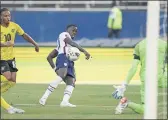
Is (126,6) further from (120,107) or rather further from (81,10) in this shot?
(120,107)

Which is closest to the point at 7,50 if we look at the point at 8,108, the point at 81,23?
the point at 8,108

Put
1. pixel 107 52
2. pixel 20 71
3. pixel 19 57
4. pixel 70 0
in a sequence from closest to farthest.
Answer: pixel 20 71 < pixel 19 57 < pixel 107 52 < pixel 70 0

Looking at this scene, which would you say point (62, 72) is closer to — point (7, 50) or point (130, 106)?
point (7, 50)

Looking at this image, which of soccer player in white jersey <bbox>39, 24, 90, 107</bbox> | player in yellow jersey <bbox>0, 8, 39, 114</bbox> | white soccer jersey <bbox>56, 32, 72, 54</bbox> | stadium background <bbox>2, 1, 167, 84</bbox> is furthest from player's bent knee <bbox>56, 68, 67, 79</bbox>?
stadium background <bbox>2, 1, 167, 84</bbox>

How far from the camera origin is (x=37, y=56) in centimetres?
3033

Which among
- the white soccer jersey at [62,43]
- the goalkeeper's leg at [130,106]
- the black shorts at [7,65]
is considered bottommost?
the goalkeeper's leg at [130,106]

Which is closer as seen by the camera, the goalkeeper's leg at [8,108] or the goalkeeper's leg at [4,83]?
the goalkeeper's leg at [8,108]

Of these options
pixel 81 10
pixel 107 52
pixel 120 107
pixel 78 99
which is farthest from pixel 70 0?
pixel 120 107

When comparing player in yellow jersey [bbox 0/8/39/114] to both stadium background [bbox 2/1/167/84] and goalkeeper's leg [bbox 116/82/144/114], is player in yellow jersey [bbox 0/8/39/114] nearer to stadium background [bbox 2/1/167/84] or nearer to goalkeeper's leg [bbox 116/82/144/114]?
goalkeeper's leg [bbox 116/82/144/114]

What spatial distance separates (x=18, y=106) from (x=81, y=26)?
27.0 m

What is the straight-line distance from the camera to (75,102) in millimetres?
14992

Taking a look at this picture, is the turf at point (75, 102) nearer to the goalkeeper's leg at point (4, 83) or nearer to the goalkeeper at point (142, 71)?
the goalkeeper at point (142, 71)

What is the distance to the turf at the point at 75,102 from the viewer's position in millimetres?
12156

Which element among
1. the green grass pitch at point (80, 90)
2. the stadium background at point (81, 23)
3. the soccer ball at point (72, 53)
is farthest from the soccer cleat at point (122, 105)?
the stadium background at point (81, 23)
